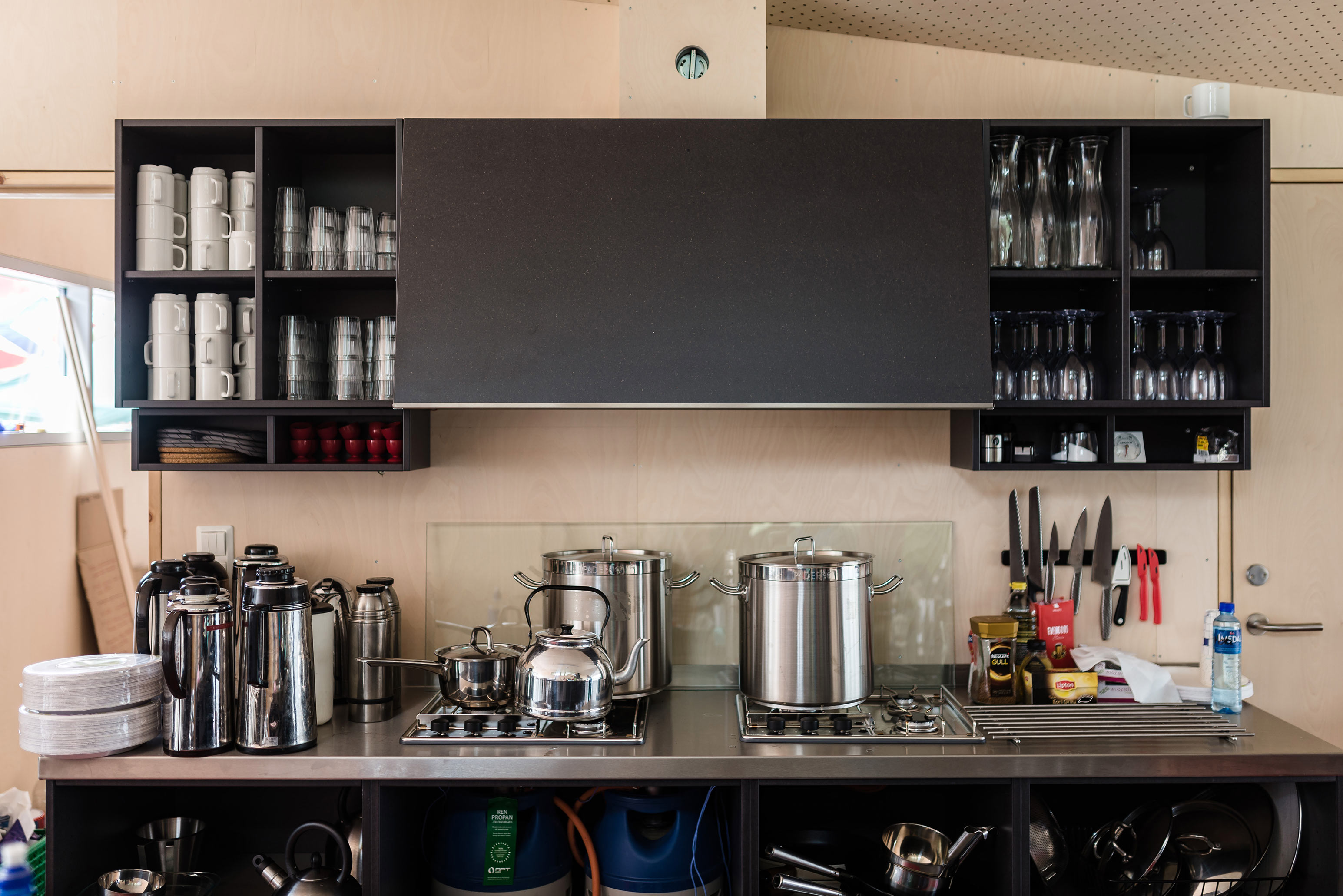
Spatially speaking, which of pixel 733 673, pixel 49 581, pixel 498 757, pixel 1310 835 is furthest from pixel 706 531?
pixel 49 581

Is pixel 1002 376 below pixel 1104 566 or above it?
above

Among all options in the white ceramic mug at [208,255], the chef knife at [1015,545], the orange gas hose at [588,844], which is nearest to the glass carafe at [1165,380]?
the chef knife at [1015,545]

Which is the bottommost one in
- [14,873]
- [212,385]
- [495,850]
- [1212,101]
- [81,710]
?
[495,850]

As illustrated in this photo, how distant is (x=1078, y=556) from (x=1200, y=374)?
561 mm

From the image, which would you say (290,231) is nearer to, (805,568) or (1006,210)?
(805,568)

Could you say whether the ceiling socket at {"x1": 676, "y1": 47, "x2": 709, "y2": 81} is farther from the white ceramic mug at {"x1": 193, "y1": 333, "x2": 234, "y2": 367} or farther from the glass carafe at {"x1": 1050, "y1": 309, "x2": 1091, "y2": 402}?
the white ceramic mug at {"x1": 193, "y1": 333, "x2": 234, "y2": 367}

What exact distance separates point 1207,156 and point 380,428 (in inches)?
90.1

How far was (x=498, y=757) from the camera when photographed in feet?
6.37

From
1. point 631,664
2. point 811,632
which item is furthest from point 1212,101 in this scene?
point 631,664

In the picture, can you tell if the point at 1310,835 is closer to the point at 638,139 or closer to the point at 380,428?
the point at 638,139

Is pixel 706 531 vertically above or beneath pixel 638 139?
beneath

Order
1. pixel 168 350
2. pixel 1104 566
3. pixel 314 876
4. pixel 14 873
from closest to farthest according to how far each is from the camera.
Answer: pixel 14 873
pixel 314 876
pixel 168 350
pixel 1104 566

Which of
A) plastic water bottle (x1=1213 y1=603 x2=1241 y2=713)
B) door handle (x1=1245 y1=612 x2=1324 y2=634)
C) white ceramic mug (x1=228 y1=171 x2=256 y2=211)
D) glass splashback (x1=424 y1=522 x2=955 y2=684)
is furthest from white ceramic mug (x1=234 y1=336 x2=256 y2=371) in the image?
door handle (x1=1245 y1=612 x2=1324 y2=634)

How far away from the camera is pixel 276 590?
6.52 feet
